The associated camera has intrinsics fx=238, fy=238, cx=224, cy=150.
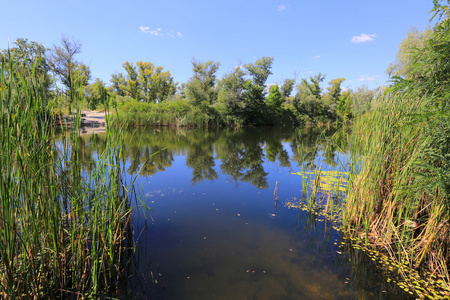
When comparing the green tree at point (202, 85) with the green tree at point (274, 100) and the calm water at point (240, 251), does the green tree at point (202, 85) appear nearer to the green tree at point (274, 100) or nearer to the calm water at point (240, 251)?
the green tree at point (274, 100)

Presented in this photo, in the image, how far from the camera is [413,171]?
234cm

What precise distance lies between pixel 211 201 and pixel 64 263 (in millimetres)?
2731

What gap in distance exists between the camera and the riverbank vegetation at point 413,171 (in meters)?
1.96

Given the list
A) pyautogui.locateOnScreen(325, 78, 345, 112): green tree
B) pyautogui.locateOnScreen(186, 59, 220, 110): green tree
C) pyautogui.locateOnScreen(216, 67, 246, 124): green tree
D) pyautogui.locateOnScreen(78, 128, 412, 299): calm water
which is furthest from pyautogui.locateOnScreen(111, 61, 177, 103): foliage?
pyautogui.locateOnScreen(78, 128, 412, 299): calm water

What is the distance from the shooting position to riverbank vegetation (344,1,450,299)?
6.44 feet

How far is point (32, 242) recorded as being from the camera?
1.54m

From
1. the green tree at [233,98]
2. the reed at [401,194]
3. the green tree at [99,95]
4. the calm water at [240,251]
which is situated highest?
the green tree at [233,98]

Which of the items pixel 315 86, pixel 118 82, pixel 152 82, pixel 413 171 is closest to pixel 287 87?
pixel 315 86

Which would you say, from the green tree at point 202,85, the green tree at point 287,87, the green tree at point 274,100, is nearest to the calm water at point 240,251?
the green tree at point 202,85

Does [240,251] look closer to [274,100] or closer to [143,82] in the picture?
[274,100]

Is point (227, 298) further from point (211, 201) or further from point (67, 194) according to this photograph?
point (211, 201)

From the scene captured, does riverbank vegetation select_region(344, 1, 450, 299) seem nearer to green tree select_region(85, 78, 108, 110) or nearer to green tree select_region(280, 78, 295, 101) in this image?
green tree select_region(85, 78, 108, 110)

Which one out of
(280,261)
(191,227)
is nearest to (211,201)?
(191,227)

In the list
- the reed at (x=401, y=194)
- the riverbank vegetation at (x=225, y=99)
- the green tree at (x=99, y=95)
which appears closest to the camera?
the green tree at (x=99, y=95)
